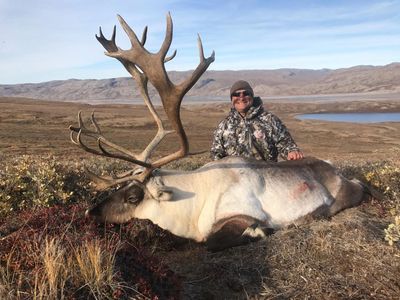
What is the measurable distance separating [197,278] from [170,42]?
2.41m

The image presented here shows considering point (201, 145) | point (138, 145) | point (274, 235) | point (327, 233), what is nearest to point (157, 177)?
point (274, 235)

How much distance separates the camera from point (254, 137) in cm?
751

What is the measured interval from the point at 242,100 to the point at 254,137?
0.64m

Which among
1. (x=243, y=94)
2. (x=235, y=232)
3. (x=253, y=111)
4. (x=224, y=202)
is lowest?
(x=235, y=232)

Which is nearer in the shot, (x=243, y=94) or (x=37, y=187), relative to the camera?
(x=37, y=187)

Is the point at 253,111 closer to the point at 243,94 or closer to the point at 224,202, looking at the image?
the point at 243,94

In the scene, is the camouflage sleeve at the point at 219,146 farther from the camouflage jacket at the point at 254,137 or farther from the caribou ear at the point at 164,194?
the caribou ear at the point at 164,194

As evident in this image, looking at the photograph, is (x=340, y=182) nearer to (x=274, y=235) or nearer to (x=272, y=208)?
(x=272, y=208)

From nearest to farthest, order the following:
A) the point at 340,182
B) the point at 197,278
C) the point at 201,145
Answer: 1. the point at 197,278
2. the point at 340,182
3. the point at 201,145

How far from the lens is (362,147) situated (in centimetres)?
3005

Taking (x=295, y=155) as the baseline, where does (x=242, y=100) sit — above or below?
above

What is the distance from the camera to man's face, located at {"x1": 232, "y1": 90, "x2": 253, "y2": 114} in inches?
292

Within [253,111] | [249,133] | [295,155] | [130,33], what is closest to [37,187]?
[130,33]

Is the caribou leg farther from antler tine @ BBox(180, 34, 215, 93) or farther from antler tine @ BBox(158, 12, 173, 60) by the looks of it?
antler tine @ BBox(158, 12, 173, 60)
